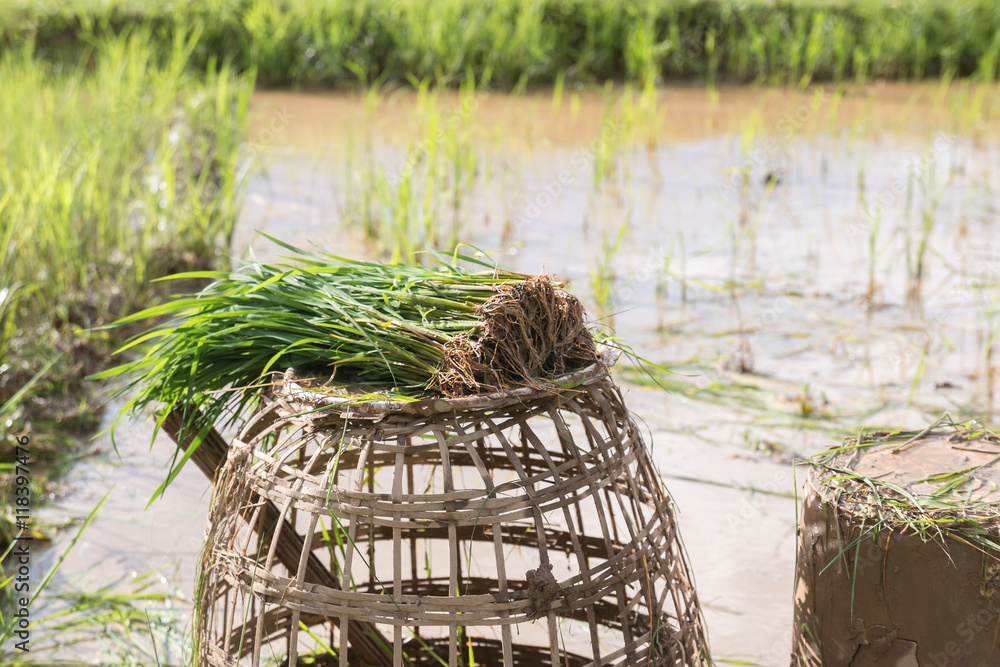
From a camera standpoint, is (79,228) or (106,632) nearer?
(106,632)

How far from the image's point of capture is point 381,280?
4.75 feet

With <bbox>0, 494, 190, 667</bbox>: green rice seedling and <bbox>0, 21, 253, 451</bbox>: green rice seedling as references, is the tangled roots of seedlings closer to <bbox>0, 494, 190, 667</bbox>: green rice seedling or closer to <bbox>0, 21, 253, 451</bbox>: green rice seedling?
<bbox>0, 494, 190, 667</bbox>: green rice seedling

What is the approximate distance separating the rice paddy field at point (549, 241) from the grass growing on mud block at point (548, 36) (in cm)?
7

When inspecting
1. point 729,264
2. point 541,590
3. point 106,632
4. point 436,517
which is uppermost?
point 436,517

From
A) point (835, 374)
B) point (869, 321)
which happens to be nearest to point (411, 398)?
point (835, 374)

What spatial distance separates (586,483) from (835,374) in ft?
7.40

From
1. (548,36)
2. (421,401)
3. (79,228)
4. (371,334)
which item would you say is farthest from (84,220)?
(548,36)

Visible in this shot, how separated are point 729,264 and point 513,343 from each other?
129 inches

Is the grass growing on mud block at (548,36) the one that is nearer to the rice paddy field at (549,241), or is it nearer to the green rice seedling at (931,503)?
the rice paddy field at (549,241)

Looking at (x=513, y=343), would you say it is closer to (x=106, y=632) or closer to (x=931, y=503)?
(x=931, y=503)

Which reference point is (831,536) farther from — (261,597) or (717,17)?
(717,17)

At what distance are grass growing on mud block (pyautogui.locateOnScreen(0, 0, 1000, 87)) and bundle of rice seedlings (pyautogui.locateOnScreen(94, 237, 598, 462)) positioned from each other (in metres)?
6.94

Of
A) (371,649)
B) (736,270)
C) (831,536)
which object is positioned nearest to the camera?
(831,536)

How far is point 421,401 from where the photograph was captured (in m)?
1.20
